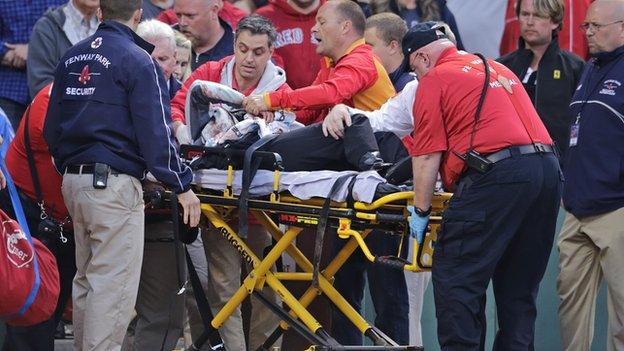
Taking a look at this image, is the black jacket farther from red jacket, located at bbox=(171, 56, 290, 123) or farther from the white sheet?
the white sheet

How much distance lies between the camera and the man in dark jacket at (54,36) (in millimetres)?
9555

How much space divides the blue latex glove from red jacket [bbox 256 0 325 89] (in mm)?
2981

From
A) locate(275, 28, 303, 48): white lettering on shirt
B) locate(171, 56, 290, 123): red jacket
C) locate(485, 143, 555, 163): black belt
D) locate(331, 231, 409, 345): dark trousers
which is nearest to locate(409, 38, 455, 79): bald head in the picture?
locate(485, 143, 555, 163): black belt

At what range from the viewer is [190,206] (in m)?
7.53

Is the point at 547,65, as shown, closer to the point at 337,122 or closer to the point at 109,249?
the point at 337,122

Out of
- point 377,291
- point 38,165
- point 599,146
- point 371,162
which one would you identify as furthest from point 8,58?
point 599,146

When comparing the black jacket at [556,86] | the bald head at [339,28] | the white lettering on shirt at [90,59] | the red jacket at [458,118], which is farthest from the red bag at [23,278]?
the black jacket at [556,86]

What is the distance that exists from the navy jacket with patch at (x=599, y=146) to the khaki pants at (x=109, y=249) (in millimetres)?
2739

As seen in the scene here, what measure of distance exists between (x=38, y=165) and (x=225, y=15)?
9.43 ft

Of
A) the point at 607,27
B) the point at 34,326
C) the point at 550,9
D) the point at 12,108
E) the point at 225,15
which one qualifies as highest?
the point at 607,27

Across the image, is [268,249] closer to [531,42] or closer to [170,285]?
[170,285]

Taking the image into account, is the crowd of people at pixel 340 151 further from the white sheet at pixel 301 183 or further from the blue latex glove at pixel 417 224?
the white sheet at pixel 301 183

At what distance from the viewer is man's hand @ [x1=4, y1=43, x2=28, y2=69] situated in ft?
32.6

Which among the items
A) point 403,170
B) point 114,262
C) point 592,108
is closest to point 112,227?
point 114,262
